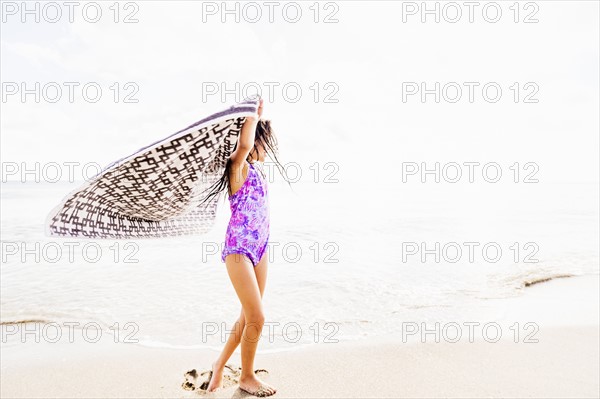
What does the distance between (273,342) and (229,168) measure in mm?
2093

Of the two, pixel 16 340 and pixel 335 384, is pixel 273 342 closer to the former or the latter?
pixel 335 384

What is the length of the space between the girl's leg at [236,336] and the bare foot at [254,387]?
0.20 m

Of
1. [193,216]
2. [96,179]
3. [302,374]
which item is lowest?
[302,374]

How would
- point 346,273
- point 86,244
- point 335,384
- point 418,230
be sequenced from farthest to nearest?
point 418,230
point 86,244
point 346,273
point 335,384

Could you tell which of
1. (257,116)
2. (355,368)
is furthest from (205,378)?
(257,116)

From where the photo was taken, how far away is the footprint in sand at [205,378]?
2.99 meters

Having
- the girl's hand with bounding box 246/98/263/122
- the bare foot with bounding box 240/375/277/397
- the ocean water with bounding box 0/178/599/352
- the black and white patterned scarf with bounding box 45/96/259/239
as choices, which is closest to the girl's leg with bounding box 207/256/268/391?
the bare foot with bounding box 240/375/277/397

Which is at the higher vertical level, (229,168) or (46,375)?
(229,168)

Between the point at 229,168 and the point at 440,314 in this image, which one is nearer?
the point at 229,168

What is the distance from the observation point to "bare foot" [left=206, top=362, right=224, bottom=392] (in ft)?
9.56

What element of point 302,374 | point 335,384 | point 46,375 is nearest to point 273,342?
point 302,374

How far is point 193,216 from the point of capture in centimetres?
321

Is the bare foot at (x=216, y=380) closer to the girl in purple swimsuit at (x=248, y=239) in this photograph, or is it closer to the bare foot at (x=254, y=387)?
the girl in purple swimsuit at (x=248, y=239)

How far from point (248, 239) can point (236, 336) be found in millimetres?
791
